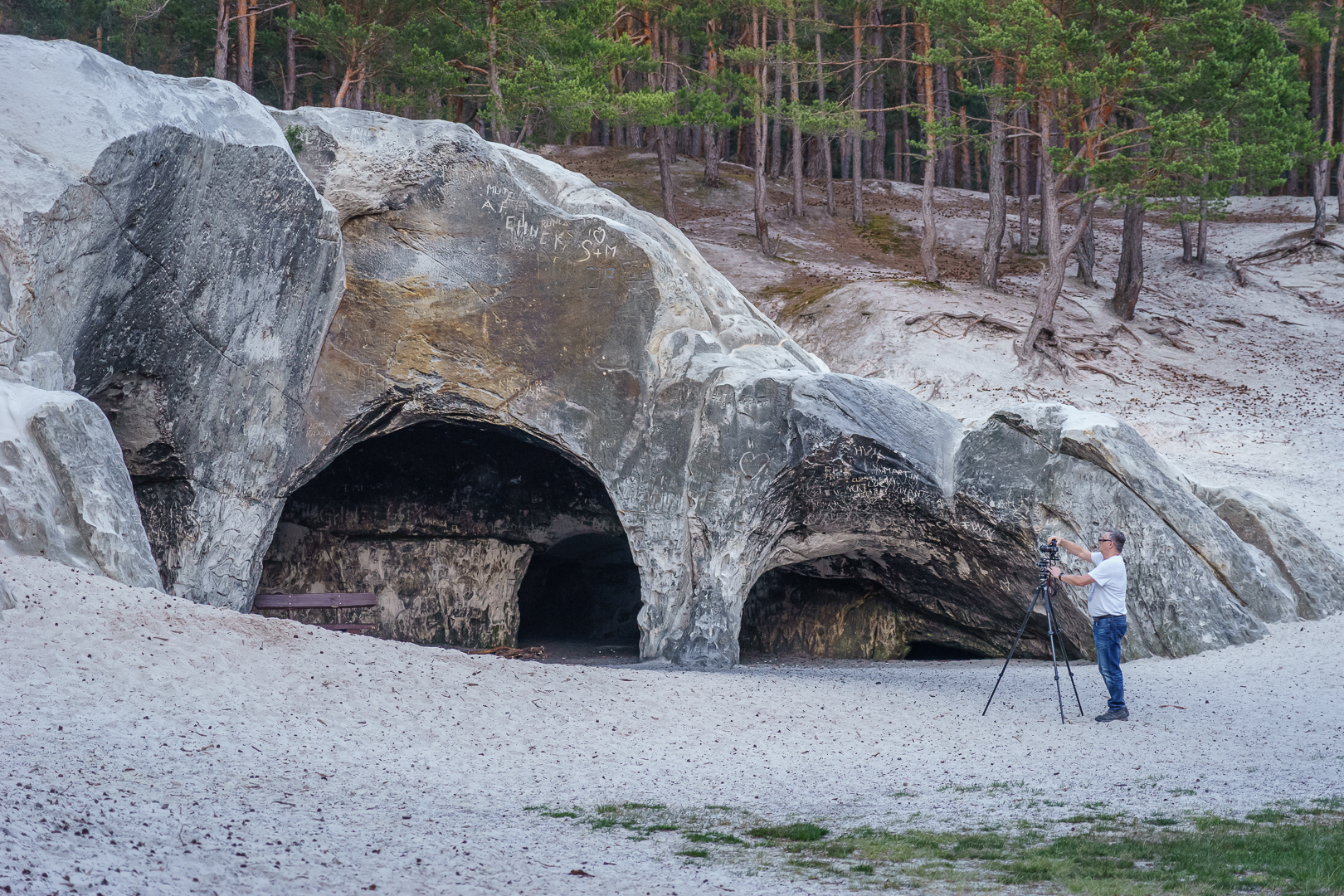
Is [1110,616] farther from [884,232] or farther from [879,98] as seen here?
[879,98]

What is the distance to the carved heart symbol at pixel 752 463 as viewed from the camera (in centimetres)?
1370

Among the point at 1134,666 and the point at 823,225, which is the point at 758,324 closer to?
the point at 1134,666

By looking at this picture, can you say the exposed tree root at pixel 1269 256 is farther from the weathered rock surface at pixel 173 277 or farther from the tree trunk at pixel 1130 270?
the weathered rock surface at pixel 173 277

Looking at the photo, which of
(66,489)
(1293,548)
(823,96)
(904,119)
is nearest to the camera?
(66,489)

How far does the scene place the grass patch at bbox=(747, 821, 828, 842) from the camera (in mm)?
6176

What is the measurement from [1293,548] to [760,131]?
22.3 meters

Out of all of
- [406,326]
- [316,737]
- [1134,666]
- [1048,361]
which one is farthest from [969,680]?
[1048,361]

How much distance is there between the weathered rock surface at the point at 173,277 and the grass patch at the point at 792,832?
26.4 ft

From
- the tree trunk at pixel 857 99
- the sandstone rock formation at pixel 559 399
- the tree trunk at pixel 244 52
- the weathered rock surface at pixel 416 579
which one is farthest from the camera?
the tree trunk at pixel 857 99

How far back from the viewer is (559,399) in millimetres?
14703

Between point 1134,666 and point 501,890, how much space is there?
31.6 ft

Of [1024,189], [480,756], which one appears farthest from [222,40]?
[1024,189]

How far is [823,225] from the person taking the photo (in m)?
39.9

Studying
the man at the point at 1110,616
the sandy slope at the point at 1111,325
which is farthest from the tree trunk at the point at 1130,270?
the man at the point at 1110,616
